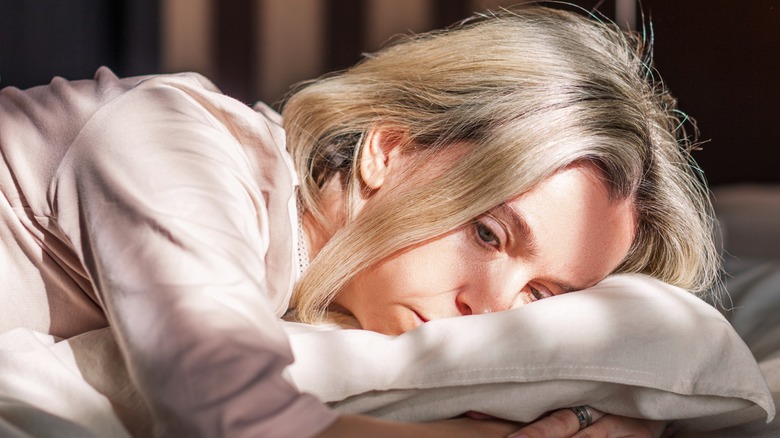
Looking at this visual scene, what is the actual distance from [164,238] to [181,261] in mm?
36

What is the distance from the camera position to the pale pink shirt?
640mm

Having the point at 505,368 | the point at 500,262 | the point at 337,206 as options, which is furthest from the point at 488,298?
the point at 337,206

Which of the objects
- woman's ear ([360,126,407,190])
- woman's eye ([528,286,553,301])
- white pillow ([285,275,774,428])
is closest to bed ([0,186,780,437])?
white pillow ([285,275,774,428])

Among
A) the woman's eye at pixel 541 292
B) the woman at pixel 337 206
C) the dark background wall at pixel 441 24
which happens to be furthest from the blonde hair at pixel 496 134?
the dark background wall at pixel 441 24

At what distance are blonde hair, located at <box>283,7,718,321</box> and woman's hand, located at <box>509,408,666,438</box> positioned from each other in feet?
0.89

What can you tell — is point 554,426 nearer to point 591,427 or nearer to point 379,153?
point 591,427

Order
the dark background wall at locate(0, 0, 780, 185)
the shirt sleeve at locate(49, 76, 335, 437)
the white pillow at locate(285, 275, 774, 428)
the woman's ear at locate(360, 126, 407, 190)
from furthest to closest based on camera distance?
the dark background wall at locate(0, 0, 780, 185), the woman's ear at locate(360, 126, 407, 190), the white pillow at locate(285, 275, 774, 428), the shirt sleeve at locate(49, 76, 335, 437)

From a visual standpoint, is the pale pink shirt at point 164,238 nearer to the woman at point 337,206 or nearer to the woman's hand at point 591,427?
the woman at point 337,206

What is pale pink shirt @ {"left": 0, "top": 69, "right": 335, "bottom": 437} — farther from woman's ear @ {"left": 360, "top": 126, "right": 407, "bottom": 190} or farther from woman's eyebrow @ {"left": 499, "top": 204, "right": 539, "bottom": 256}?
woman's eyebrow @ {"left": 499, "top": 204, "right": 539, "bottom": 256}

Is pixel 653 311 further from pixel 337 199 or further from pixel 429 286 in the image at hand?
pixel 337 199

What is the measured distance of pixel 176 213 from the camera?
75 cm

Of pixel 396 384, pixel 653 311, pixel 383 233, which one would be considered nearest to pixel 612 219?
pixel 653 311

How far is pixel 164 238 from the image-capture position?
73cm

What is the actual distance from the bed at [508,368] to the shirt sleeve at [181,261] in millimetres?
123
